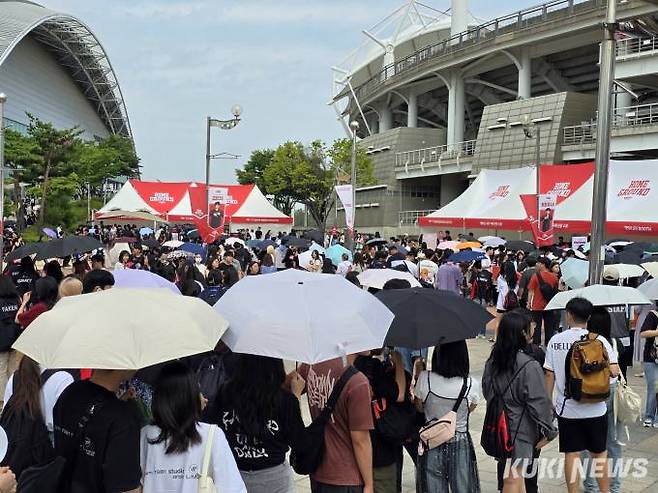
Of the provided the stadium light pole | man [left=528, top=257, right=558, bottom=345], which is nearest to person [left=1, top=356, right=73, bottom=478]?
the stadium light pole

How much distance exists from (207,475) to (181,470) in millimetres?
118

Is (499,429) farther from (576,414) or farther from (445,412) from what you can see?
(576,414)

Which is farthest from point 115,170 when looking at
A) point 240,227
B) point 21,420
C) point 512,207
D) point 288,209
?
point 21,420

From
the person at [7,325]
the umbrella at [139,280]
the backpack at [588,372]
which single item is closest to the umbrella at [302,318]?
the backpack at [588,372]

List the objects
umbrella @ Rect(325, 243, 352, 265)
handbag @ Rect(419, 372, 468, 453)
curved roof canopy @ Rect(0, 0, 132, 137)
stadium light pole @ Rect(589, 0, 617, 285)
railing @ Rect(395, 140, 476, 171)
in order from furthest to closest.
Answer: curved roof canopy @ Rect(0, 0, 132, 137) → railing @ Rect(395, 140, 476, 171) → umbrella @ Rect(325, 243, 352, 265) → stadium light pole @ Rect(589, 0, 617, 285) → handbag @ Rect(419, 372, 468, 453)

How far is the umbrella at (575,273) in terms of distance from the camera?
36.2 feet

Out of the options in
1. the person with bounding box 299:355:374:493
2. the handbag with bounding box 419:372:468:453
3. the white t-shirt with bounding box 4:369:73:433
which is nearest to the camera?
the person with bounding box 299:355:374:493

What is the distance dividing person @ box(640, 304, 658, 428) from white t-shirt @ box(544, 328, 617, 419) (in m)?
2.17

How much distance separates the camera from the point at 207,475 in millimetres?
2939

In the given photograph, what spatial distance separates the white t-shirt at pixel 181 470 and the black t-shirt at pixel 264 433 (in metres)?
0.40

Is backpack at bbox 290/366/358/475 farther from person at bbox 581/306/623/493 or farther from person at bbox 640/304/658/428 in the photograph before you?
person at bbox 640/304/658/428

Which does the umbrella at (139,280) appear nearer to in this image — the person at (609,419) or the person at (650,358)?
the person at (609,419)

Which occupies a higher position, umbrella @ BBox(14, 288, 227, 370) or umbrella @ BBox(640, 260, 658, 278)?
umbrella @ BBox(14, 288, 227, 370)

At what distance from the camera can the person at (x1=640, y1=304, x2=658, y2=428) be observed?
7.21m
